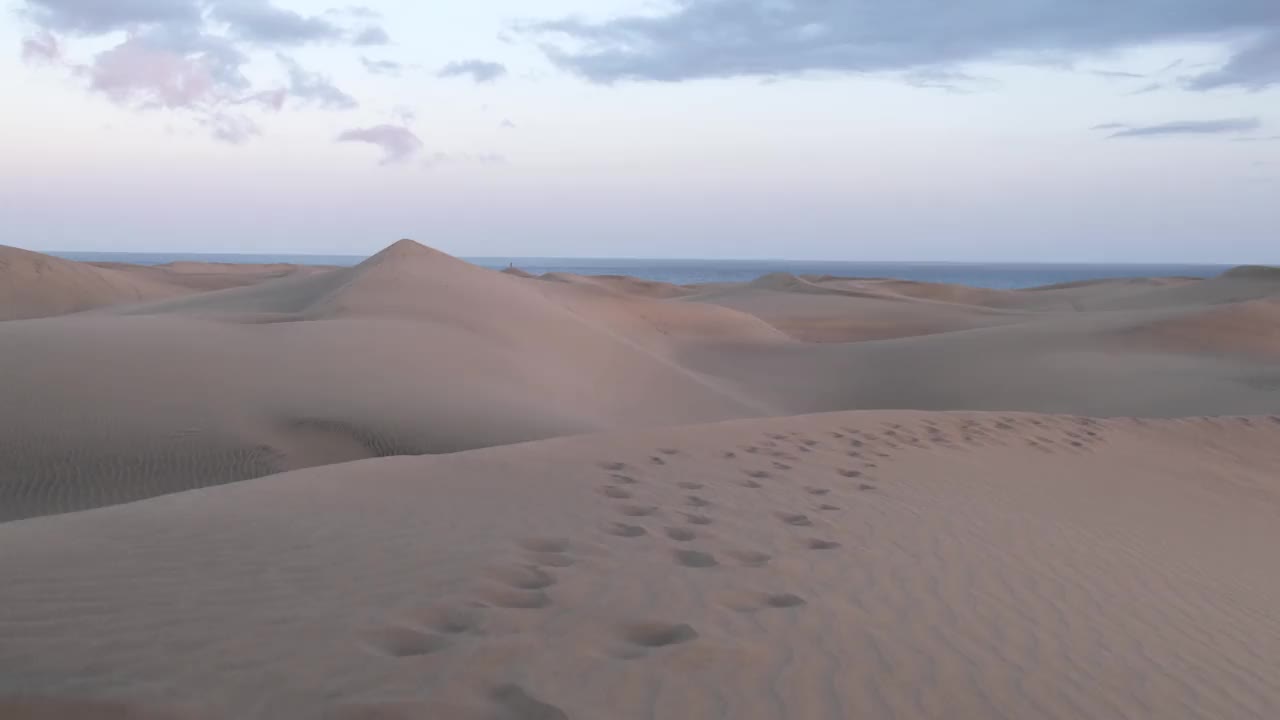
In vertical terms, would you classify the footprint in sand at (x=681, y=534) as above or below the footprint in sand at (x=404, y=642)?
below

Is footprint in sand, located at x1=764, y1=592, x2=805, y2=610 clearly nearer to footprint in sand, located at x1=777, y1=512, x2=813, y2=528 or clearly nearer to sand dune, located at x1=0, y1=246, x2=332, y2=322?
footprint in sand, located at x1=777, y1=512, x2=813, y2=528

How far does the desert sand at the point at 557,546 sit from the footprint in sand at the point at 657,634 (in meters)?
0.01

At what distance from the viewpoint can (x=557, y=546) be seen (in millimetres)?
4305

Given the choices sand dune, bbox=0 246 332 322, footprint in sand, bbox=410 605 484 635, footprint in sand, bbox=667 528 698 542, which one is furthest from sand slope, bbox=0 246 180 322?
footprint in sand, bbox=410 605 484 635

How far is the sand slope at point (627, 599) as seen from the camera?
2.84m

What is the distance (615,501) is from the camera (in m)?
5.29

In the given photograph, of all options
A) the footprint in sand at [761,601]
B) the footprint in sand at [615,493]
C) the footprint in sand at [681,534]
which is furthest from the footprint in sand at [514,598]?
the footprint in sand at [615,493]

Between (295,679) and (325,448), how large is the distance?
18.2ft

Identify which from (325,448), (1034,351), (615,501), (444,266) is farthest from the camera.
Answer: (1034,351)

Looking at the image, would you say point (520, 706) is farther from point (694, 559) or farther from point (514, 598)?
point (694, 559)

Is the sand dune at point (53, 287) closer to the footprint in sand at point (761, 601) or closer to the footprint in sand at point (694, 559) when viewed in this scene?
the footprint in sand at point (694, 559)

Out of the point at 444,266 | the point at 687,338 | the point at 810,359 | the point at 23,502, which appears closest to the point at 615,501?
the point at 23,502

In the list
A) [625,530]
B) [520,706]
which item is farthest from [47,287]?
[520,706]

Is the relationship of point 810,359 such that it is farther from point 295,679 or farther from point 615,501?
point 295,679
